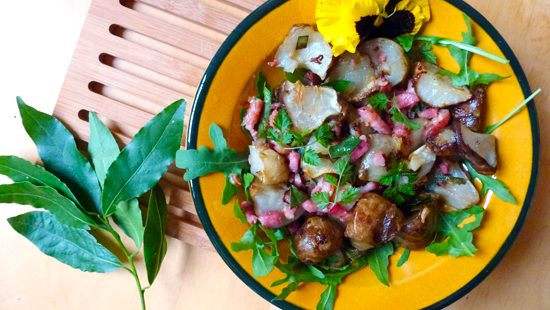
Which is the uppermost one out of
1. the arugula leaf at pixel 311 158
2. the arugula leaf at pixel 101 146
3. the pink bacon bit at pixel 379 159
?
the pink bacon bit at pixel 379 159

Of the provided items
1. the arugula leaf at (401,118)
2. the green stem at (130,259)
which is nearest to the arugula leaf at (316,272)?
the arugula leaf at (401,118)

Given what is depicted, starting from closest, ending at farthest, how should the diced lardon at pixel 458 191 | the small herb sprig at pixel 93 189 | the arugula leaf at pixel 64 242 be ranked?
the diced lardon at pixel 458 191
the small herb sprig at pixel 93 189
the arugula leaf at pixel 64 242

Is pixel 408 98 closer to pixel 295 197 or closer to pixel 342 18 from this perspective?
pixel 342 18

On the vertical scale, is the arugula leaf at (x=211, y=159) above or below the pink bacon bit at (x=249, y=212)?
above

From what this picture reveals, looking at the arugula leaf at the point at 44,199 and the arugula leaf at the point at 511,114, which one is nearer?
the arugula leaf at the point at 511,114

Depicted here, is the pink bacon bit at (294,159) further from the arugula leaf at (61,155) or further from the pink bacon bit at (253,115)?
the arugula leaf at (61,155)

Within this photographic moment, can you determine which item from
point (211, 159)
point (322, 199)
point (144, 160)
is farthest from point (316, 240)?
point (144, 160)

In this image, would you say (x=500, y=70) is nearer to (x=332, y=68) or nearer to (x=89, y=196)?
(x=332, y=68)
